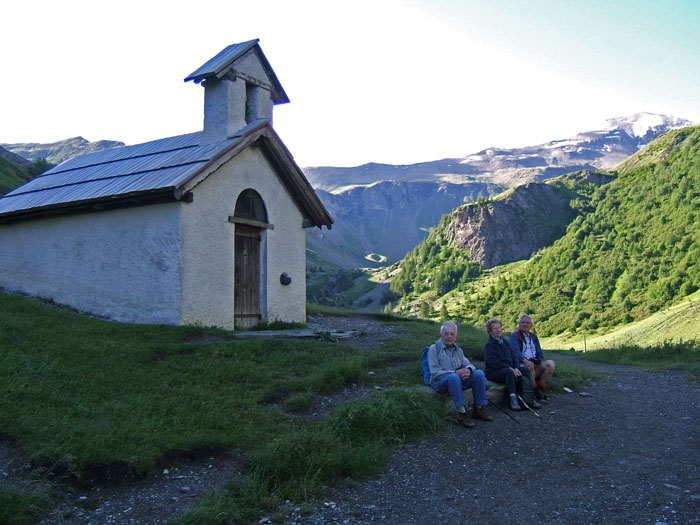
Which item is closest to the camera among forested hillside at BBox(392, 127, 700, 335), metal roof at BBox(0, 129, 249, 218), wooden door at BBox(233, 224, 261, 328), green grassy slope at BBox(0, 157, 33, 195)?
metal roof at BBox(0, 129, 249, 218)

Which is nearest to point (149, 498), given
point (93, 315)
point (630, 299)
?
point (93, 315)

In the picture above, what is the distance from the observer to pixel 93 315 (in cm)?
1414

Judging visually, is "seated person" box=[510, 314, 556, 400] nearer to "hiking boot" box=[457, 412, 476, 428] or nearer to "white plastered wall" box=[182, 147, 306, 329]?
"hiking boot" box=[457, 412, 476, 428]

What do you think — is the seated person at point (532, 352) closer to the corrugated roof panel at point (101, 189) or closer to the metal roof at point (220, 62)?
the corrugated roof panel at point (101, 189)

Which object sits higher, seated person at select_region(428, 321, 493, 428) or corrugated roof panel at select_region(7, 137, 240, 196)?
corrugated roof panel at select_region(7, 137, 240, 196)

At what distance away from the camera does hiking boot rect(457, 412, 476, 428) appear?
25.7ft

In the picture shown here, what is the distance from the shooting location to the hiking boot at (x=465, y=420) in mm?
7824

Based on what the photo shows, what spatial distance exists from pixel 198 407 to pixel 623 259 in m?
82.7

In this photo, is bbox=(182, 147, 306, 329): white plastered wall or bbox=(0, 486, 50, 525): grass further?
bbox=(182, 147, 306, 329): white plastered wall

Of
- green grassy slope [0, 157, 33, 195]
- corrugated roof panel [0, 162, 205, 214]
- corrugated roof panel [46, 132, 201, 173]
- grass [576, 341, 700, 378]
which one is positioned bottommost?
grass [576, 341, 700, 378]

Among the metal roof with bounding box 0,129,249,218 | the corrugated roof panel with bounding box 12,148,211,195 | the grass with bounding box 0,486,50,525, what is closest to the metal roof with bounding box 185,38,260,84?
the metal roof with bounding box 0,129,249,218

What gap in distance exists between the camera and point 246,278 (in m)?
15.4

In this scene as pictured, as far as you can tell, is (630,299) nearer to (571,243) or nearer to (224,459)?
(571,243)

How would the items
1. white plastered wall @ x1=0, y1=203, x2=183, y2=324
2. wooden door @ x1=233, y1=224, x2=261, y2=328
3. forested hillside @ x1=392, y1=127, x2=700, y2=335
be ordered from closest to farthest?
white plastered wall @ x1=0, y1=203, x2=183, y2=324
wooden door @ x1=233, y1=224, x2=261, y2=328
forested hillside @ x1=392, y1=127, x2=700, y2=335
